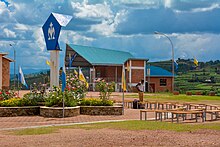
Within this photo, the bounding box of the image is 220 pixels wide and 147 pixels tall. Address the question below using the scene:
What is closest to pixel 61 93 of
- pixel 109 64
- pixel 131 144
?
pixel 131 144

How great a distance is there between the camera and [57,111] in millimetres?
18609

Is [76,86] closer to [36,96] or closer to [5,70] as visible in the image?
[36,96]

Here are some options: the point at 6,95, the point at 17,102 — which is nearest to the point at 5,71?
the point at 6,95

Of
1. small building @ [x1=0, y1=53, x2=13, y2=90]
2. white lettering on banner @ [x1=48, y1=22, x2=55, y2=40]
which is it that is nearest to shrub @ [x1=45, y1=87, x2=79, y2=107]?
white lettering on banner @ [x1=48, y1=22, x2=55, y2=40]

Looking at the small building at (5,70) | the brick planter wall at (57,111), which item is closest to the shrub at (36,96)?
the brick planter wall at (57,111)

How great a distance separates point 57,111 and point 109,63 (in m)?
45.8

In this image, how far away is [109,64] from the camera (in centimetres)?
6406

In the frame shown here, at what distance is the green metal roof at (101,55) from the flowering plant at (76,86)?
4044 centimetres

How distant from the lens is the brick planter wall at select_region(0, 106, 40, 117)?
19203mm

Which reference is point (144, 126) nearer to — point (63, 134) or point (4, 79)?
point (63, 134)

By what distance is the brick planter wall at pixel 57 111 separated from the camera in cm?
1859

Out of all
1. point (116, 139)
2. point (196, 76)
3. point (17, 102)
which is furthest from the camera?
point (196, 76)

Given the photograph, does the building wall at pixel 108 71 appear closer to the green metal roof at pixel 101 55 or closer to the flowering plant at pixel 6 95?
the green metal roof at pixel 101 55

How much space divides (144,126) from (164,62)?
89187 millimetres
